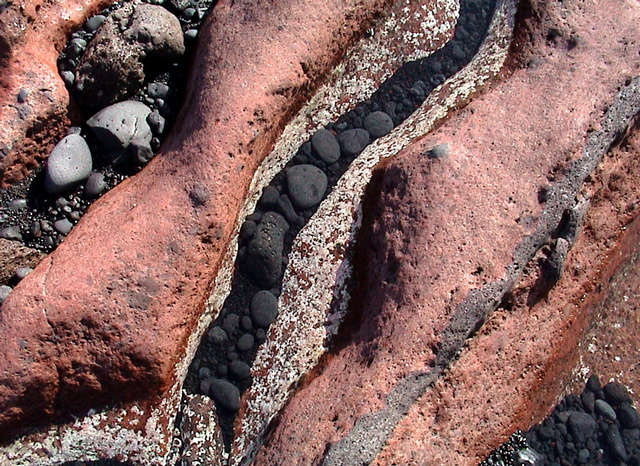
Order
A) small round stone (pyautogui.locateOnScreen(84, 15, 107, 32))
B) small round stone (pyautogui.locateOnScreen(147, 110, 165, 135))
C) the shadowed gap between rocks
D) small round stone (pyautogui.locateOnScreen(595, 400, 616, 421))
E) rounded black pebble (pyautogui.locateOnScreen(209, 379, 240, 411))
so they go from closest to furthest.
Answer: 1. the shadowed gap between rocks
2. rounded black pebble (pyautogui.locateOnScreen(209, 379, 240, 411))
3. small round stone (pyautogui.locateOnScreen(595, 400, 616, 421))
4. small round stone (pyautogui.locateOnScreen(147, 110, 165, 135))
5. small round stone (pyautogui.locateOnScreen(84, 15, 107, 32))

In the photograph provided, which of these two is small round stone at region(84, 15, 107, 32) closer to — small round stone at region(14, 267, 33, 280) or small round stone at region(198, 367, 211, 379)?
small round stone at region(14, 267, 33, 280)

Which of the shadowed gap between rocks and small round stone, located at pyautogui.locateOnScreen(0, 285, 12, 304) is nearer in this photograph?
the shadowed gap between rocks

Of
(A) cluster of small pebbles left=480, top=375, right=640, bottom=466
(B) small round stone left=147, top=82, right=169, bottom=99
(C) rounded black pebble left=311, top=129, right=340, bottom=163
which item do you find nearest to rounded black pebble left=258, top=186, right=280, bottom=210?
(C) rounded black pebble left=311, top=129, right=340, bottom=163

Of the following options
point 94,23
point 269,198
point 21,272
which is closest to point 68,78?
point 94,23

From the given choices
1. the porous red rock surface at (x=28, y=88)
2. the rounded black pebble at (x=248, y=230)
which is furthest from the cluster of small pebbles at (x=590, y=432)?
the porous red rock surface at (x=28, y=88)

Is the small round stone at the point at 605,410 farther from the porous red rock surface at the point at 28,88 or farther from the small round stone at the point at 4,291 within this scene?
the porous red rock surface at the point at 28,88

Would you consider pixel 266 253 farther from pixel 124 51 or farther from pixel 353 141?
pixel 124 51

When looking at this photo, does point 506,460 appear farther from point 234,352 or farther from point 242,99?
point 242,99
